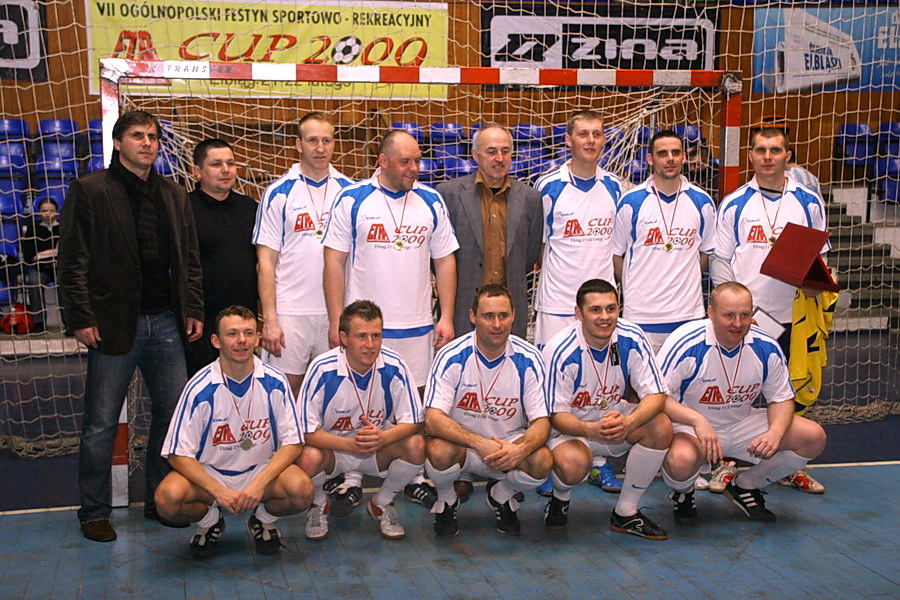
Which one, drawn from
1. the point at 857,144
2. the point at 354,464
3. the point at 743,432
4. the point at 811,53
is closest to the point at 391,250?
the point at 354,464

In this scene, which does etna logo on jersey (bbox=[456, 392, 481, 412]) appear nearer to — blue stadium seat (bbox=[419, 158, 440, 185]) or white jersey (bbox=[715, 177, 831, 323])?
white jersey (bbox=[715, 177, 831, 323])

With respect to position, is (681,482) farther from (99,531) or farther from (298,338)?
(99,531)

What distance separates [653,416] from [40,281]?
6.69 metres

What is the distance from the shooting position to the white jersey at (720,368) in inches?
174

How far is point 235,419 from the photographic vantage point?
13.2 feet

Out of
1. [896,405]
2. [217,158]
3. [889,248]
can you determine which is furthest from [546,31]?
[217,158]

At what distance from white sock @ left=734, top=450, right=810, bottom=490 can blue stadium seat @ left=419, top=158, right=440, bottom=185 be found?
4.46 metres

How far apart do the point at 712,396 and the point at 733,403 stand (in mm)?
120

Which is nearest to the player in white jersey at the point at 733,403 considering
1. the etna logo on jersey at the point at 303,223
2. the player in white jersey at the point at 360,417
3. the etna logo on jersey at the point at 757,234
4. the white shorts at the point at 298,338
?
the etna logo on jersey at the point at 757,234

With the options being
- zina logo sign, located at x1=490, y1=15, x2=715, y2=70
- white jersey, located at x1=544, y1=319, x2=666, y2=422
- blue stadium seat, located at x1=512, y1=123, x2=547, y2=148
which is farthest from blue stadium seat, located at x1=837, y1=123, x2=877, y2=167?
white jersey, located at x1=544, y1=319, x2=666, y2=422

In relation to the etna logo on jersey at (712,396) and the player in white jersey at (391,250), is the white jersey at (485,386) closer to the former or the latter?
the player in white jersey at (391,250)

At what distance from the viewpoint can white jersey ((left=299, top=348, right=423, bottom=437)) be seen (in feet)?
13.8

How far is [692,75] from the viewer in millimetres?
5305

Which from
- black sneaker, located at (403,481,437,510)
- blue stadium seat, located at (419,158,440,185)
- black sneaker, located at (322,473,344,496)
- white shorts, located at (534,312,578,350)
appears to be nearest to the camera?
black sneaker, located at (322,473,344,496)
